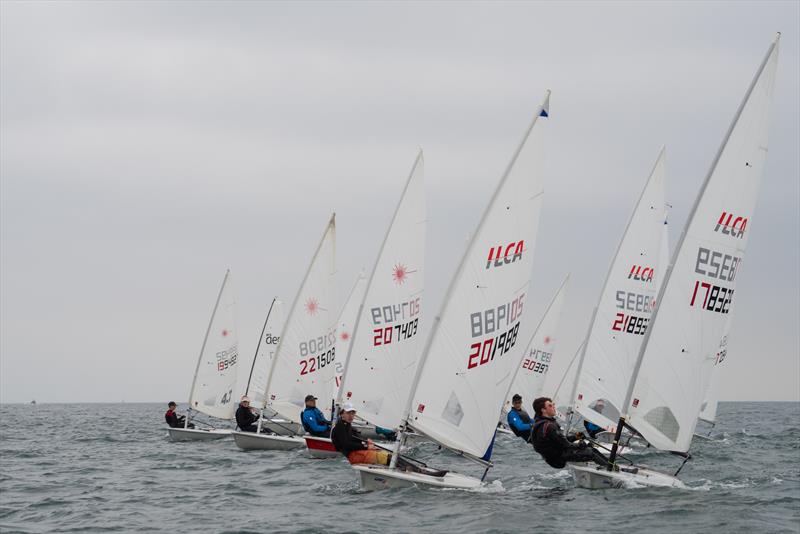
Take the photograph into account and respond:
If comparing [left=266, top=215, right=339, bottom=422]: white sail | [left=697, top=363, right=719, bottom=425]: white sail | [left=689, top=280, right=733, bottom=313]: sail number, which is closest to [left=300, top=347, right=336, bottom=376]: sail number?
[left=266, top=215, right=339, bottom=422]: white sail

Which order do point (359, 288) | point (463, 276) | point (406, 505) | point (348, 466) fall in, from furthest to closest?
1. point (359, 288)
2. point (348, 466)
3. point (463, 276)
4. point (406, 505)

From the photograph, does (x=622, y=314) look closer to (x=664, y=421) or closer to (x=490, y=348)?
(x=664, y=421)

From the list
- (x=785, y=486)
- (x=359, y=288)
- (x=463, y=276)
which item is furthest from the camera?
(x=359, y=288)

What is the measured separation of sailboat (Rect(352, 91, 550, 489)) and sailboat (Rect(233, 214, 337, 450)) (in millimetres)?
11449

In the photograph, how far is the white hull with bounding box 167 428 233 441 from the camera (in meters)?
27.8

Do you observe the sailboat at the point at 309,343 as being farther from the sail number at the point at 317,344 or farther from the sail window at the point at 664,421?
the sail window at the point at 664,421

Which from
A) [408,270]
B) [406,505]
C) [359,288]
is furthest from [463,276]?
[359,288]

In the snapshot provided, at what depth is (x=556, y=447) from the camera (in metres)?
15.4

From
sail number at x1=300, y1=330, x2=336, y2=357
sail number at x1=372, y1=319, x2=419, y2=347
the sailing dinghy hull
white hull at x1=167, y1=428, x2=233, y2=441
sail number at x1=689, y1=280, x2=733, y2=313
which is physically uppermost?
sail number at x1=689, y1=280, x2=733, y2=313

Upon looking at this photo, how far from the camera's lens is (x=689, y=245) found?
15.3 meters

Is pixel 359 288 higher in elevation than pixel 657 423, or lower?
higher

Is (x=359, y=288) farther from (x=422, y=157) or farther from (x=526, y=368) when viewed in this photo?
(x=422, y=157)

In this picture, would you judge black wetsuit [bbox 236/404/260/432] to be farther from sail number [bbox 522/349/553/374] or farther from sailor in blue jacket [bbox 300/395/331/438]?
sail number [bbox 522/349/553/374]

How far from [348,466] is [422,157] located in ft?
23.8
